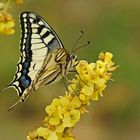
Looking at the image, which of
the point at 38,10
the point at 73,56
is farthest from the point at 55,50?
the point at 38,10

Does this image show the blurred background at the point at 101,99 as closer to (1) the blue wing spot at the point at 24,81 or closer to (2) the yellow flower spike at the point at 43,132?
(1) the blue wing spot at the point at 24,81

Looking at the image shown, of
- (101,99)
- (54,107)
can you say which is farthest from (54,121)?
(101,99)

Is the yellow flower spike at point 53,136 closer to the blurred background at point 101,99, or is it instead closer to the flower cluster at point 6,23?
the flower cluster at point 6,23

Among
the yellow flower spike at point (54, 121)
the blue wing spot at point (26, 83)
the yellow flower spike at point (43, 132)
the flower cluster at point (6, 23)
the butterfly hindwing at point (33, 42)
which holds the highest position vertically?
the butterfly hindwing at point (33, 42)

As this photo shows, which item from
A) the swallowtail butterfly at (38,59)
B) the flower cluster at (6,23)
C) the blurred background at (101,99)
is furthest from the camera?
the blurred background at (101,99)

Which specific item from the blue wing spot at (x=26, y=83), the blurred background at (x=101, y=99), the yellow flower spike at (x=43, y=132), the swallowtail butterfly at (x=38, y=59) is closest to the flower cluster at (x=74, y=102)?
the yellow flower spike at (x=43, y=132)

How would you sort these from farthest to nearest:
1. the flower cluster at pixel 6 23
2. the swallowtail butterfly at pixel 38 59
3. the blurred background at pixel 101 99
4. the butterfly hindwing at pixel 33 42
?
the blurred background at pixel 101 99 → the butterfly hindwing at pixel 33 42 → the swallowtail butterfly at pixel 38 59 → the flower cluster at pixel 6 23

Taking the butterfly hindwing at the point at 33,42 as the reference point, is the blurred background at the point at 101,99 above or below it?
above

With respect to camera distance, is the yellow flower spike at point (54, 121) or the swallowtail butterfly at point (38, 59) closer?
the yellow flower spike at point (54, 121)
